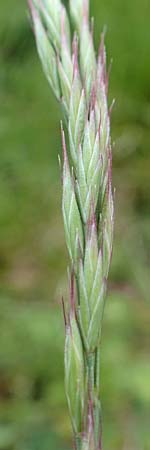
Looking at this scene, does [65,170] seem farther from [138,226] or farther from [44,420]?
[138,226]

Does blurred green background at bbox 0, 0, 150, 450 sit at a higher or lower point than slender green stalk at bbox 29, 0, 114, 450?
lower

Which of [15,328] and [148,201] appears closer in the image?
[15,328]

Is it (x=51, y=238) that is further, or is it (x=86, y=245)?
(x=51, y=238)

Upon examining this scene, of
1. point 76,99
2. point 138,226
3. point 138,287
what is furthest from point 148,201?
point 76,99

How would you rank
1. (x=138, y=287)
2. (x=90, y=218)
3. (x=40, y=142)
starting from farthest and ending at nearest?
(x=40, y=142), (x=138, y=287), (x=90, y=218)

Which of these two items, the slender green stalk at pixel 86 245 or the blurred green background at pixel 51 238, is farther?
the blurred green background at pixel 51 238

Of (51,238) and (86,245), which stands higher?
(86,245)

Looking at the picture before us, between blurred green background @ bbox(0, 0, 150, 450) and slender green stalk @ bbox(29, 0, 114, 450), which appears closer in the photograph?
slender green stalk @ bbox(29, 0, 114, 450)

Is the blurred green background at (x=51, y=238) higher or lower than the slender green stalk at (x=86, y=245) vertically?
lower
